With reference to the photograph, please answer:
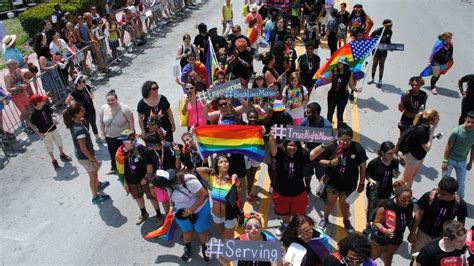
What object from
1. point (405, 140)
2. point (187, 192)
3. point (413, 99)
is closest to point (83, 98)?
point (187, 192)

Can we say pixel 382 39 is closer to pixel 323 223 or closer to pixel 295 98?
pixel 295 98

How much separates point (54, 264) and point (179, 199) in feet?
7.71

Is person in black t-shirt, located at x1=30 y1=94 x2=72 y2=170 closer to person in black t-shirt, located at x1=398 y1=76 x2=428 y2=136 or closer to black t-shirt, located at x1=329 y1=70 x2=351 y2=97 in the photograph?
black t-shirt, located at x1=329 y1=70 x2=351 y2=97

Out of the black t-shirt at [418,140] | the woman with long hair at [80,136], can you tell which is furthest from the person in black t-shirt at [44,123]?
the black t-shirt at [418,140]

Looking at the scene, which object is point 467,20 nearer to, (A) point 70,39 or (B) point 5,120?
(A) point 70,39

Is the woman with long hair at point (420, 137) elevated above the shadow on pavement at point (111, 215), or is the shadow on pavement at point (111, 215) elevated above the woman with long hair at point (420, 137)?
the woman with long hair at point (420, 137)

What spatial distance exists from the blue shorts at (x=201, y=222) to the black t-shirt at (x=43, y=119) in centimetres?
406

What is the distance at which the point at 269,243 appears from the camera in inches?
164

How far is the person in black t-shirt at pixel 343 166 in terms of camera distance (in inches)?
220

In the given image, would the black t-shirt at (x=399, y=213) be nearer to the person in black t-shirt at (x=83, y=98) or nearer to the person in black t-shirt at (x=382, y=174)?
the person in black t-shirt at (x=382, y=174)

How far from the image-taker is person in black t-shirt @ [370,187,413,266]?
A: 4828 mm

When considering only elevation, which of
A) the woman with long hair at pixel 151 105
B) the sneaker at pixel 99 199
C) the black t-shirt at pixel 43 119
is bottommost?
the sneaker at pixel 99 199

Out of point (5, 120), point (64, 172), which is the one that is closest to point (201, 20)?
point (5, 120)

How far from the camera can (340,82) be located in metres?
7.98
